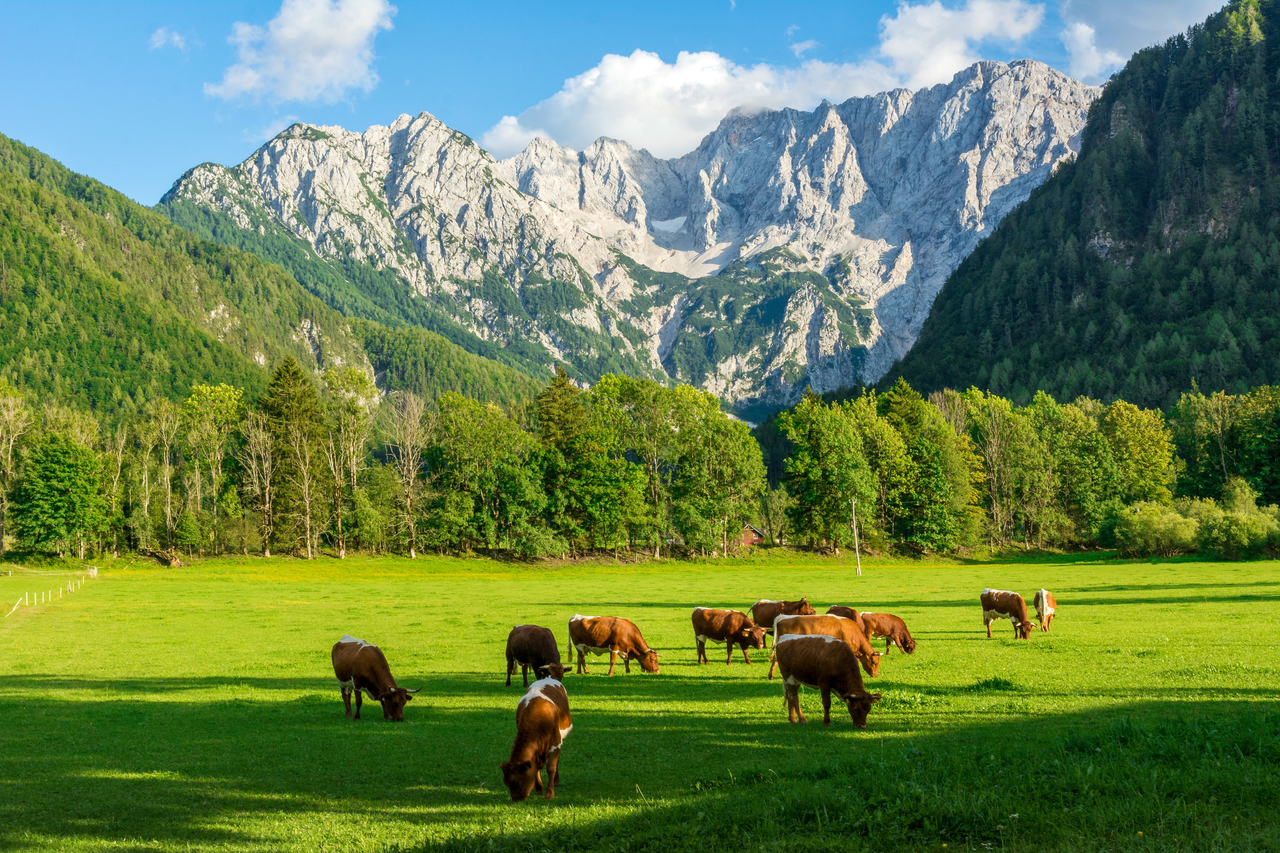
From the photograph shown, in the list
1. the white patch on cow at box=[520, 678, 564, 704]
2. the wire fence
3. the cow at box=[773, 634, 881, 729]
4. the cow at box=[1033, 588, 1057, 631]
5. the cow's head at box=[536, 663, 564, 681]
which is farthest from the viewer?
the wire fence

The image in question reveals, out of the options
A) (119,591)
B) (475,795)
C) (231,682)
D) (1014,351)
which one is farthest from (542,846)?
(1014,351)

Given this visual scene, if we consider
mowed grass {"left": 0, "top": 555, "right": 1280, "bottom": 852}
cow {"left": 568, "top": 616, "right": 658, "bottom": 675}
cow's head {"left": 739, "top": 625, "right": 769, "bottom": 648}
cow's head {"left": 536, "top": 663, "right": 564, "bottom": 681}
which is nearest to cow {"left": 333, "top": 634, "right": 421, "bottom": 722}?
mowed grass {"left": 0, "top": 555, "right": 1280, "bottom": 852}

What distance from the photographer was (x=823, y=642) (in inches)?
588

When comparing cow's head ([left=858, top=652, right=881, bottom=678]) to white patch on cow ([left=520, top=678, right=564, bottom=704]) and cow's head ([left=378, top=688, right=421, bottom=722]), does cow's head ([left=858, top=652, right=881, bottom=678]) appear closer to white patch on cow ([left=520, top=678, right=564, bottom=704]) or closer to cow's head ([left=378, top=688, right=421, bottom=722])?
white patch on cow ([left=520, top=678, right=564, bottom=704])

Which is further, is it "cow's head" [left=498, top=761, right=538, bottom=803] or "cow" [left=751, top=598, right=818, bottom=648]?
"cow" [left=751, top=598, right=818, bottom=648]

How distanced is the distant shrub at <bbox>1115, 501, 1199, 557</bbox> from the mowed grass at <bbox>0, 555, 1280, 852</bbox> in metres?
50.3

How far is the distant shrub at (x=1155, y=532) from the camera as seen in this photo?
73375 millimetres

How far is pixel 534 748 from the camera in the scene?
37.4 ft

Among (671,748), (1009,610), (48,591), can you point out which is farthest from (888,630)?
(48,591)

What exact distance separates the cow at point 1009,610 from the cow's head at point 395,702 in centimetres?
2147

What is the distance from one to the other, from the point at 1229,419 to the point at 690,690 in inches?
4238

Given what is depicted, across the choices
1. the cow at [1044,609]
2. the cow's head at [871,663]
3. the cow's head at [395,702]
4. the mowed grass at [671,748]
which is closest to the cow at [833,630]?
the cow's head at [871,663]

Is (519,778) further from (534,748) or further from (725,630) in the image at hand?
(725,630)

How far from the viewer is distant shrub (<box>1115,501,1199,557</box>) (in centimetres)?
7338
